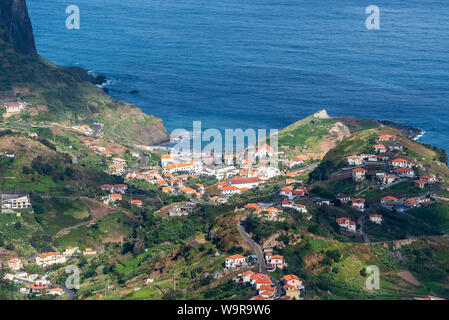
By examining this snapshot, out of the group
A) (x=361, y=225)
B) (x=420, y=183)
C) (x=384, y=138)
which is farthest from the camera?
(x=384, y=138)

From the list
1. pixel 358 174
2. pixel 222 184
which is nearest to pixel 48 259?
pixel 222 184

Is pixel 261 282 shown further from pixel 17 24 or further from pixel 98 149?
pixel 17 24

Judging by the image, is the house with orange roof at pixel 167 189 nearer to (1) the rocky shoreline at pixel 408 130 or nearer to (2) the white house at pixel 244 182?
(2) the white house at pixel 244 182

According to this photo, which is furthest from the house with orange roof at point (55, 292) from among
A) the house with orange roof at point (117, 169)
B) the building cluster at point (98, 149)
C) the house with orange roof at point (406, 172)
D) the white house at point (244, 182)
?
the building cluster at point (98, 149)

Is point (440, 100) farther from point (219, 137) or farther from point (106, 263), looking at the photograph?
point (106, 263)

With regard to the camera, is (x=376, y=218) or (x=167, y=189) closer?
(x=376, y=218)
